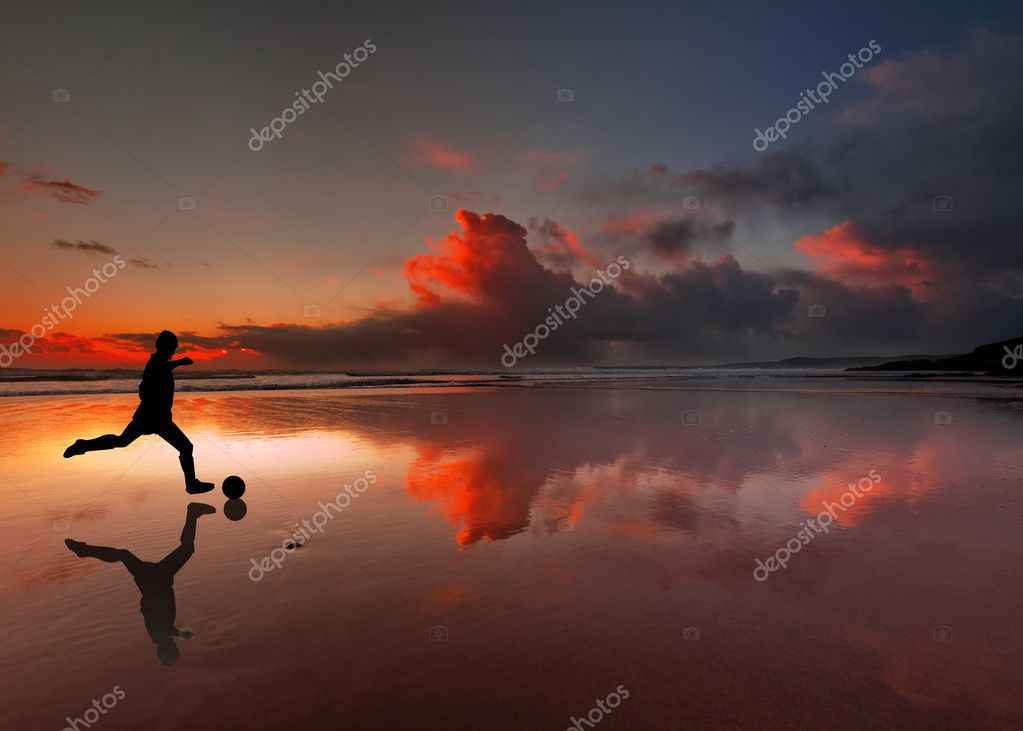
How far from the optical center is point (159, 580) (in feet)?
18.2

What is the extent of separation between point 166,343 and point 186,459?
2.10 m

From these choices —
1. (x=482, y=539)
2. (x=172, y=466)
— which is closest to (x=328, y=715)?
(x=482, y=539)

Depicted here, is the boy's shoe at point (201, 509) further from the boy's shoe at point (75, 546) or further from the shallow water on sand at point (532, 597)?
the boy's shoe at point (75, 546)

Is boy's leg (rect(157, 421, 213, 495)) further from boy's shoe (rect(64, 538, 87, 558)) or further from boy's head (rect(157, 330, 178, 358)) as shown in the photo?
boy's shoe (rect(64, 538, 87, 558))

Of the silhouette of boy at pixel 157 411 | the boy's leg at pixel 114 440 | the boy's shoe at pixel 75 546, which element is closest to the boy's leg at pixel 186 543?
the silhouette of boy at pixel 157 411

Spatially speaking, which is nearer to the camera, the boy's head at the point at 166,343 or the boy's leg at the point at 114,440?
the boy's head at the point at 166,343

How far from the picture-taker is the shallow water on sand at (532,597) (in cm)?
356

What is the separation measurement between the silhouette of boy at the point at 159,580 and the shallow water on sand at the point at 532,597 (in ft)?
0.32

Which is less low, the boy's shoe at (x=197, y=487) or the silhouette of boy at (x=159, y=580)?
the boy's shoe at (x=197, y=487)

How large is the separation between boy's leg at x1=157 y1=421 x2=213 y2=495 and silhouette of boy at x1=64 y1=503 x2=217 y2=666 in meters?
1.31

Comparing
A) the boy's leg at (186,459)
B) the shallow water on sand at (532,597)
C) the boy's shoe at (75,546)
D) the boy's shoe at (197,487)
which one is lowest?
the shallow water on sand at (532,597)

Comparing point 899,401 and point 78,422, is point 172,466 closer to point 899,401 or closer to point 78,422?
point 78,422

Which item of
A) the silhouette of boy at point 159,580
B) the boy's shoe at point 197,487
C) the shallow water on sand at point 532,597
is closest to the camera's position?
the shallow water on sand at point 532,597

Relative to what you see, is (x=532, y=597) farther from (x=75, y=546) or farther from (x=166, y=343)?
(x=166, y=343)
